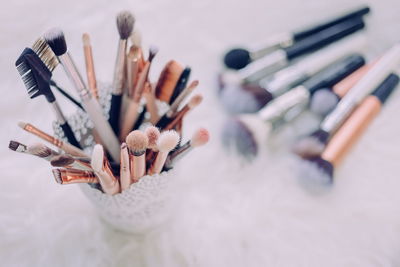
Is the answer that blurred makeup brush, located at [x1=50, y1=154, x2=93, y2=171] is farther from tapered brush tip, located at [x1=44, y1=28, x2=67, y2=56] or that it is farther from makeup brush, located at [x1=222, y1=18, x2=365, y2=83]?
makeup brush, located at [x1=222, y1=18, x2=365, y2=83]

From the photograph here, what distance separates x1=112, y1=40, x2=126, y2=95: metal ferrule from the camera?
34cm

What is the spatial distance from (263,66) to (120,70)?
0.23 metres

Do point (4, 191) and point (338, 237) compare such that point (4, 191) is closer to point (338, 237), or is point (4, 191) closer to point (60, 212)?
point (60, 212)

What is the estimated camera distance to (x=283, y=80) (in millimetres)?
522

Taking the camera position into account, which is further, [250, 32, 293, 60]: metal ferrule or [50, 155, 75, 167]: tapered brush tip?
[250, 32, 293, 60]: metal ferrule

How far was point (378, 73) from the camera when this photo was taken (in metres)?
0.51

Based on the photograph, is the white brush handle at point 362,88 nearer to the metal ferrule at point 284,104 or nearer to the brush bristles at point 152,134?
the metal ferrule at point 284,104

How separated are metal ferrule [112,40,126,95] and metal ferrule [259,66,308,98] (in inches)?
8.3

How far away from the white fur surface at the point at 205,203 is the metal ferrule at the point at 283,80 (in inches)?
2.3

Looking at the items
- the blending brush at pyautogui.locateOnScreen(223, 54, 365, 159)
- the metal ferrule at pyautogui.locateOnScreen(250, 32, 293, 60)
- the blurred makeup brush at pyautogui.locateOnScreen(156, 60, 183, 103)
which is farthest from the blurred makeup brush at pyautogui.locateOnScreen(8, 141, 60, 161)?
the metal ferrule at pyautogui.locateOnScreen(250, 32, 293, 60)

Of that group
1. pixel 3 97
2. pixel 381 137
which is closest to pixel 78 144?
pixel 3 97

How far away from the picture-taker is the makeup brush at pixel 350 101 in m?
0.47

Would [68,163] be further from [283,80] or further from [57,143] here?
[283,80]

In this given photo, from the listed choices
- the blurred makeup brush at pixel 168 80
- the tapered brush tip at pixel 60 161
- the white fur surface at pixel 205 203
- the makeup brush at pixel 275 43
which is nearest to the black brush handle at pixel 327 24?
the makeup brush at pixel 275 43
